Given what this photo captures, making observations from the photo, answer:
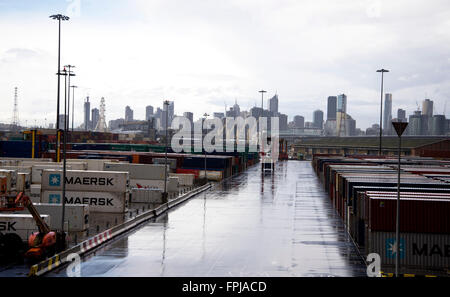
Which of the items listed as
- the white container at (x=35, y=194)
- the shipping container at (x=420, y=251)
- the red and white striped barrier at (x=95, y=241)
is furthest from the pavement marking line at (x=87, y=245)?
the shipping container at (x=420, y=251)

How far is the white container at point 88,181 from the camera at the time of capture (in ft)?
179

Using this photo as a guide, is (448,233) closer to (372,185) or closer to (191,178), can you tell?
(372,185)

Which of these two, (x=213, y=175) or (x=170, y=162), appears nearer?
(x=170, y=162)

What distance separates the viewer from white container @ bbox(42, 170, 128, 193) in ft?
179

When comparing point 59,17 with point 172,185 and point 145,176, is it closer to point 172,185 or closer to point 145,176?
point 145,176

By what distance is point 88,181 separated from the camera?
55.1 meters

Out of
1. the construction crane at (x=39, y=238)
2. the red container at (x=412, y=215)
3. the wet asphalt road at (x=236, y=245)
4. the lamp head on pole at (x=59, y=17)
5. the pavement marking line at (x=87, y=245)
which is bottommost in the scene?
the wet asphalt road at (x=236, y=245)

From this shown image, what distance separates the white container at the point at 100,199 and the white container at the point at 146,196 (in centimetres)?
1069

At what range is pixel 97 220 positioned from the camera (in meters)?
50.6

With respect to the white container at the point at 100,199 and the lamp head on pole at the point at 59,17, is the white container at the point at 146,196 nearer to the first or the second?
the white container at the point at 100,199

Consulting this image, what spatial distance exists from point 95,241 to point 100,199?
56.9 ft

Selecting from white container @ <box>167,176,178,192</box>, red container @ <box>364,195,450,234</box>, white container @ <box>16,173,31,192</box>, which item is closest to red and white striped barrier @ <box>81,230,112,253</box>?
white container @ <box>16,173,31,192</box>

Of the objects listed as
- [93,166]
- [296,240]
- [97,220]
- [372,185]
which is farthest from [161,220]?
[93,166]

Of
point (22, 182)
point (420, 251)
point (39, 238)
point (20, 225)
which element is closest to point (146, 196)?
point (22, 182)
